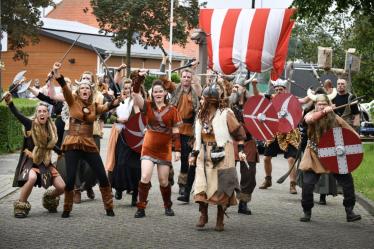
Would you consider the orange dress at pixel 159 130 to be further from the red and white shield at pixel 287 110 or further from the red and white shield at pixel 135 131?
the red and white shield at pixel 287 110

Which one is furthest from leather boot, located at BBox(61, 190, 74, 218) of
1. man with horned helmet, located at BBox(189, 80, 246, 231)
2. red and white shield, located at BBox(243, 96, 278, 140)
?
red and white shield, located at BBox(243, 96, 278, 140)

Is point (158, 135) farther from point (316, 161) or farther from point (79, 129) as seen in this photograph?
point (316, 161)

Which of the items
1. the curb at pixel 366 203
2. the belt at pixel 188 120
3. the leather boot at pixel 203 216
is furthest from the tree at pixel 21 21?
the leather boot at pixel 203 216

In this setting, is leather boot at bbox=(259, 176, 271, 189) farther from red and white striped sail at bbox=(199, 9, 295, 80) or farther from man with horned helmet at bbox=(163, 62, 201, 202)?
red and white striped sail at bbox=(199, 9, 295, 80)

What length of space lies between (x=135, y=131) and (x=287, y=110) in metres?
1.95

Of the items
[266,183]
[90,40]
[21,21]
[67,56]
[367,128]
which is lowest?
[266,183]

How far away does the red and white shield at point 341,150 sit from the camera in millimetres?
10750

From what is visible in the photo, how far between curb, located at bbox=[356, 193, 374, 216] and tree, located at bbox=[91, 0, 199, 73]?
113ft

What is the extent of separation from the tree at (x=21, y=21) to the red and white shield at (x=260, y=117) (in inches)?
1623

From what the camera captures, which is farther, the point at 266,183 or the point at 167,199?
the point at 266,183

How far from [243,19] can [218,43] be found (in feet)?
2.30

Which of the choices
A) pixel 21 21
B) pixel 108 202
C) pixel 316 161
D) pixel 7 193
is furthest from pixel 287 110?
pixel 21 21

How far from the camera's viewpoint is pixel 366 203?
41.8ft

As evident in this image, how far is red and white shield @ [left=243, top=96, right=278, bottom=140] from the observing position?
11234mm
